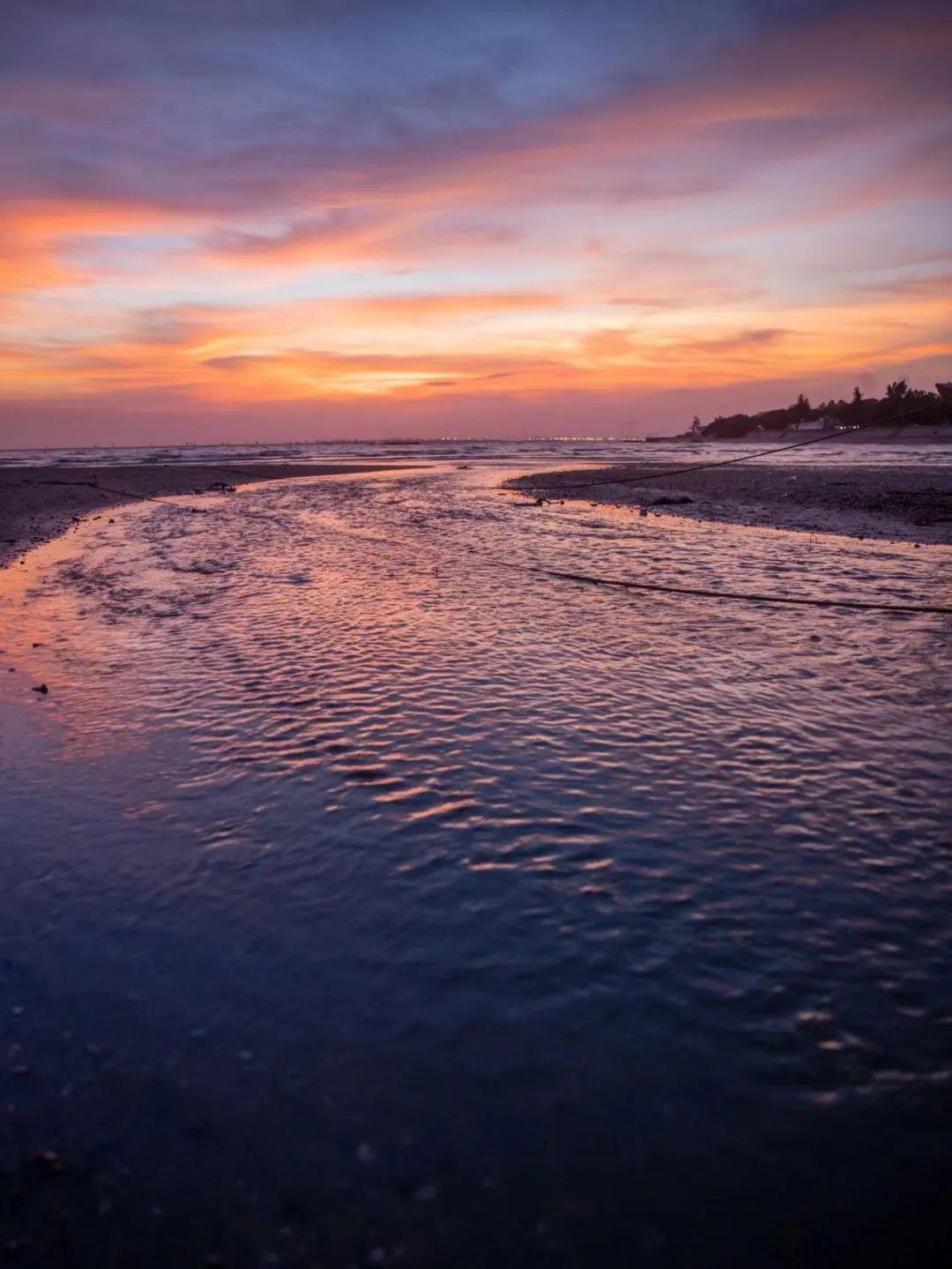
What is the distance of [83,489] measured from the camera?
34.9 m

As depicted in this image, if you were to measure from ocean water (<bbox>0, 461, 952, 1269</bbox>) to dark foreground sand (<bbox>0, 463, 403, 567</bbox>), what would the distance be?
12.6 m

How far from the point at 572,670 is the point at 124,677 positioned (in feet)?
15.0

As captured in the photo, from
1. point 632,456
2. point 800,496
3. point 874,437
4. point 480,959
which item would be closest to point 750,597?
point 480,959

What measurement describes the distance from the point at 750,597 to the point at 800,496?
17.3m

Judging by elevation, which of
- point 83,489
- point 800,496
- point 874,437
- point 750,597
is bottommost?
point 750,597

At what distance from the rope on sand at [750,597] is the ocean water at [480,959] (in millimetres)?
1941

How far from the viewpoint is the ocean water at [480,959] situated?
2416mm

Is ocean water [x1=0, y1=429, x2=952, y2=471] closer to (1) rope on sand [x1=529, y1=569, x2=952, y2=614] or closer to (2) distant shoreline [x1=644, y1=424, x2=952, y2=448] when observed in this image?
(2) distant shoreline [x1=644, y1=424, x2=952, y2=448]

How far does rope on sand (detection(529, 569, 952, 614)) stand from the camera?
33.0 ft

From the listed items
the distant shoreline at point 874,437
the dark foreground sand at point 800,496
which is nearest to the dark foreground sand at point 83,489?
the dark foreground sand at point 800,496

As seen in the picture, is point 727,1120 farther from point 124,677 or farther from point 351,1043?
point 124,677

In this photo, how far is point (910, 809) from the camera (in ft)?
15.9

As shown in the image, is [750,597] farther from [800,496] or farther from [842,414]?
[842,414]

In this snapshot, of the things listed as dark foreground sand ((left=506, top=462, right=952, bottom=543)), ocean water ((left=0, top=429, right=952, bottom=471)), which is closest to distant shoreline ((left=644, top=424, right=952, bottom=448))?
ocean water ((left=0, top=429, right=952, bottom=471))
